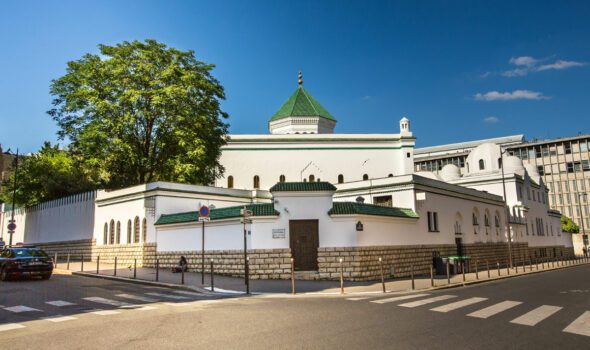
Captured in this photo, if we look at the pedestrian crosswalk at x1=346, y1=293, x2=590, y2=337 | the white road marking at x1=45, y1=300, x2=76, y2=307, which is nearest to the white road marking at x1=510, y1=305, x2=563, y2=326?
the pedestrian crosswalk at x1=346, y1=293, x2=590, y2=337

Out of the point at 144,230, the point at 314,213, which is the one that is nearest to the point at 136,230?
the point at 144,230

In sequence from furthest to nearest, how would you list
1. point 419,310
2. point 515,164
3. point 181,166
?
1. point 515,164
2. point 181,166
3. point 419,310

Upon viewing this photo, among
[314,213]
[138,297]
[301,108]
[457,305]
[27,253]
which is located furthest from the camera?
[301,108]

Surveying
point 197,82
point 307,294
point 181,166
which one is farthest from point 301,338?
point 197,82

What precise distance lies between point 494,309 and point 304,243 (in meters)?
11.1

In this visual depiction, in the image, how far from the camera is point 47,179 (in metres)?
40.3

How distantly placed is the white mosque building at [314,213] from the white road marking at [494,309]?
292 inches

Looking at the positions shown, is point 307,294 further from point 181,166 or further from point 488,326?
point 181,166

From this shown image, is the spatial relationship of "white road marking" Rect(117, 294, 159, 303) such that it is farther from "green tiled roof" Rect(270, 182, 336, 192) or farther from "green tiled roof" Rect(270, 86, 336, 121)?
"green tiled roof" Rect(270, 86, 336, 121)

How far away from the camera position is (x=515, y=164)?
46.6 m

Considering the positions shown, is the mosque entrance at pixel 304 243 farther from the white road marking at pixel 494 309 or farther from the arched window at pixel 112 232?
the arched window at pixel 112 232

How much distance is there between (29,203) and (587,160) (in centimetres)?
9029

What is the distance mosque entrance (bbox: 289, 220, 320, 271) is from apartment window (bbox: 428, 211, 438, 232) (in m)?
10.7

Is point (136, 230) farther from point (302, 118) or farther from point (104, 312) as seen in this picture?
point (302, 118)
